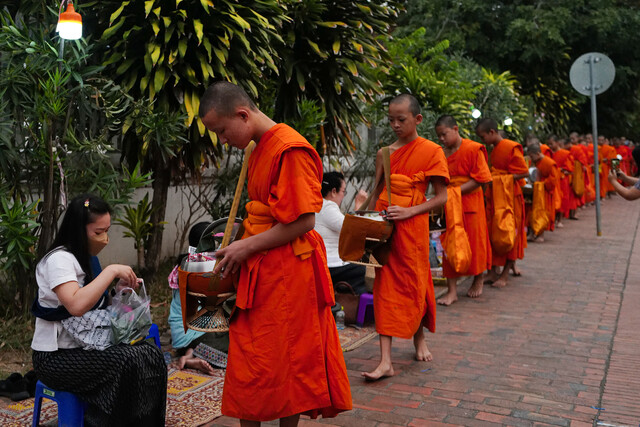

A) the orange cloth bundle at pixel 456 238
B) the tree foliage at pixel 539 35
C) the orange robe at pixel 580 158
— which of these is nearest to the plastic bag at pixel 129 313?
the orange cloth bundle at pixel 456 238

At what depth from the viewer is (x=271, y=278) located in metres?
3.18

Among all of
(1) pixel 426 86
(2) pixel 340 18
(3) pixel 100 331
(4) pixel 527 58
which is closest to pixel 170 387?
(3) pixel 100 331

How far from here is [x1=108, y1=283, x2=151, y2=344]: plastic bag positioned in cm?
358

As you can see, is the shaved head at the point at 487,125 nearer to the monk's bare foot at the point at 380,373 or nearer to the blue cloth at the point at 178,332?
the monk's bare foot at the point at 380,373

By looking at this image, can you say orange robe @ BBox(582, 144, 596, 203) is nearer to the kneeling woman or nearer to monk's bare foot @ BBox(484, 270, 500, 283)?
monk's bare foot @ BBox(484, 270, 500, 283)

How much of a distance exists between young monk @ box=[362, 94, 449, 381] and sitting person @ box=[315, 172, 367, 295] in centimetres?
107

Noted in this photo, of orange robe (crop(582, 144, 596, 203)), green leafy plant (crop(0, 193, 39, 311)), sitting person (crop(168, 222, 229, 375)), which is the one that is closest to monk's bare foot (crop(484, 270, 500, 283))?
sitting person (crop(168, 222, 229, 375))

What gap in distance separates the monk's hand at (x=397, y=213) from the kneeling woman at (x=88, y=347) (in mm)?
1940

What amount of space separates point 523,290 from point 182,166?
423cm

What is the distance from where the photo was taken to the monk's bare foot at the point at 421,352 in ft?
17.6

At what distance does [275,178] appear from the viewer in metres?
3.12

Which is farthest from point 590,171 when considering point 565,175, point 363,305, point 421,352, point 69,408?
point 69,408

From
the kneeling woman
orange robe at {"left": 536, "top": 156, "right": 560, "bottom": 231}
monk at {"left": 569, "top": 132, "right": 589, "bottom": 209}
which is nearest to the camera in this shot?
the kneeling woman

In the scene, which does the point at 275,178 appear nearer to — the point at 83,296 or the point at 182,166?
the point at 83,296
